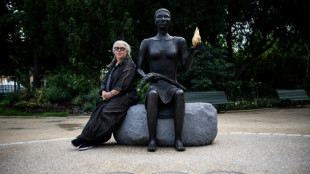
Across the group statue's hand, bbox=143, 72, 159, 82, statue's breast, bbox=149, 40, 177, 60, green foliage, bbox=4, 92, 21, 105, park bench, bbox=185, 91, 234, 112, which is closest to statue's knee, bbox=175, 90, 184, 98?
statue's hand, bbox=143, 72, 159, 82

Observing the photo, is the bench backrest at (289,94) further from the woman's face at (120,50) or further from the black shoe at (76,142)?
the black shoe at (76,142)

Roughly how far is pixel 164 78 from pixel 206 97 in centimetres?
682

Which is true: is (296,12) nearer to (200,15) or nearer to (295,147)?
(200,15)

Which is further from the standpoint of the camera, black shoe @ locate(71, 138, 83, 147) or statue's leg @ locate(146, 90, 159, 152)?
black shoe @ locate(71, 138, 83, 147)

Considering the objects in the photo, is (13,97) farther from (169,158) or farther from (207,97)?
(169,158)

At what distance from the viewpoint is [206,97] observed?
37.4 feet

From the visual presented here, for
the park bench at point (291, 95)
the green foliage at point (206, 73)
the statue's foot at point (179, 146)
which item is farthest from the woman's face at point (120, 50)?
the park bench at point (291, 95)

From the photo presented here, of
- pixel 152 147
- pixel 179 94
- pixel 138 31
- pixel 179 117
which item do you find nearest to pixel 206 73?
pixel 138 31

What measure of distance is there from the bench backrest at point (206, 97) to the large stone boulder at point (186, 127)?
6.17 meters

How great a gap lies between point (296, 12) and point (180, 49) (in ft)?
40.6

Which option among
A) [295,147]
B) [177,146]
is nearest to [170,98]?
[177,146]

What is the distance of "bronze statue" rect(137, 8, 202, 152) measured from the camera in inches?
177

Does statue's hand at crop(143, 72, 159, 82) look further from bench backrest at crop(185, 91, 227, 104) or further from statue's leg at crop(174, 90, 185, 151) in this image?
bench backrest at crop(185, 91, 227, 104)

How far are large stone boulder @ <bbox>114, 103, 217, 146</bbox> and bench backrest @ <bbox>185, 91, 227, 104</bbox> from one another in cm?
617
